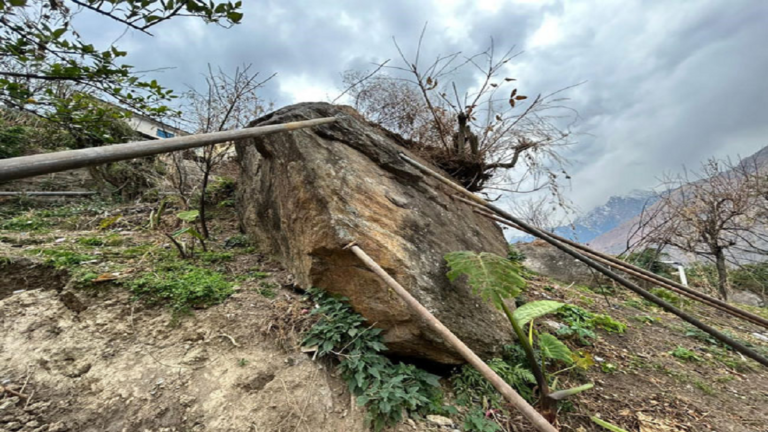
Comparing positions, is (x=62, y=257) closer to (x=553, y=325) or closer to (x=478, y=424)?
(x=478, y=424)

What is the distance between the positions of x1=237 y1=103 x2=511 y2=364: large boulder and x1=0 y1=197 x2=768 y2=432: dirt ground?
37cm

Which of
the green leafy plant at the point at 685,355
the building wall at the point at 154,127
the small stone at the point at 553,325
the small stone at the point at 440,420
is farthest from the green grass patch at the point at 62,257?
the green leafy plant at the point at 685,355

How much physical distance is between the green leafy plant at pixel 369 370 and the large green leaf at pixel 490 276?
0.63 m

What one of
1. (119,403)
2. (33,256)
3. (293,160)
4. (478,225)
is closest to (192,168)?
(33,256)

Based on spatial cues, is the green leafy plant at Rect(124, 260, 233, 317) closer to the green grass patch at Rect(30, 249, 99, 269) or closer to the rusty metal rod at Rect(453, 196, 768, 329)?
the green grass patch at Rect(30, 249, 99, 269)

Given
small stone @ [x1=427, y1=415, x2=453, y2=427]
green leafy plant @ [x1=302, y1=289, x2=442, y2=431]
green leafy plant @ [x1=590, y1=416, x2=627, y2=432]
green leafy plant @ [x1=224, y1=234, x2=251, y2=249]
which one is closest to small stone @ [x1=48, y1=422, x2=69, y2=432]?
green leafy plant @ [x1=302, y1=289, x2=442, y2=431]

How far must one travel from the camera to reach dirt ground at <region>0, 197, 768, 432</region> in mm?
1373

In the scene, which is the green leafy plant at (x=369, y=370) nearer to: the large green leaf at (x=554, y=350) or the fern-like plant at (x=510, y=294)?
the fern-like plant at (x=510, y=294)

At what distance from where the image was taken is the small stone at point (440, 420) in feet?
5.03

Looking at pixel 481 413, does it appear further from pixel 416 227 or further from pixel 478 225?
pixel 478 225

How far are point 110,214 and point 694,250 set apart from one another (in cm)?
1246

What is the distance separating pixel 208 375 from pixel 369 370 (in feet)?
2.88

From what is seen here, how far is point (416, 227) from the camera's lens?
7.77 feet

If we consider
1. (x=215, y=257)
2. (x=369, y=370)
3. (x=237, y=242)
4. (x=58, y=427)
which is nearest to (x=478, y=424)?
(x=369, y=370)
